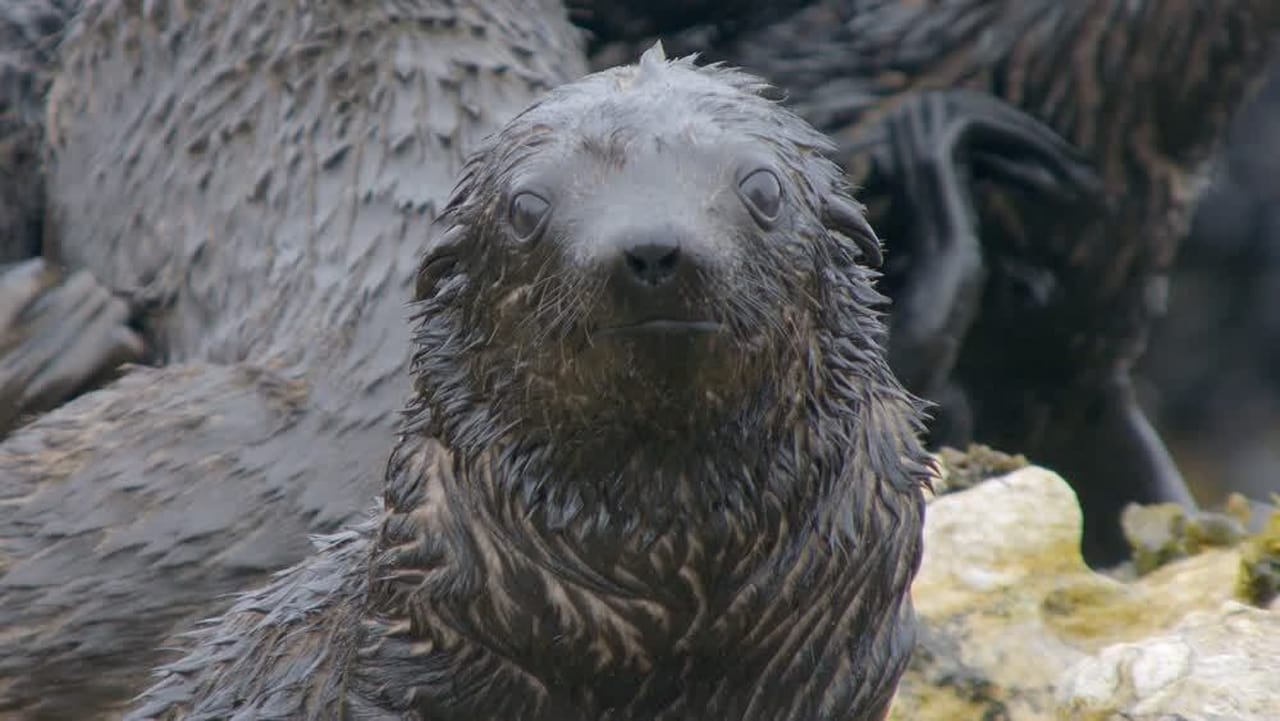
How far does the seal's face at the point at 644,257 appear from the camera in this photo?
2955 mm

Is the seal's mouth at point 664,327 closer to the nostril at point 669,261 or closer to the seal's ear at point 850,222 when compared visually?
the nostril at point 669,261

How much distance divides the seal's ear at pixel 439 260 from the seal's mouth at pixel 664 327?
1.58 ft

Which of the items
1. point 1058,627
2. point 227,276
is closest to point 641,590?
point 1058,627

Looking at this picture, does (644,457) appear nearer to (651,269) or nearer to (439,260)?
(651,269)

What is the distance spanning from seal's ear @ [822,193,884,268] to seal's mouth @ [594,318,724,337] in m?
0.46

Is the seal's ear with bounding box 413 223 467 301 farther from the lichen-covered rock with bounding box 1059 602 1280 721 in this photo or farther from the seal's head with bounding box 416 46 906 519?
the lichen-covered rock with bounding box 1059 602 1280 721

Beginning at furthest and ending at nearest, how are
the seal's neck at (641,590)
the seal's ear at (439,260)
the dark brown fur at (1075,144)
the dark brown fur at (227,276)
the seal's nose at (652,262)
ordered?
the dark brown fur at (1075,144) < the dark brown fur at (227,276) < the seal's ear at (439,260) < the seal's neck at (641,590) < the seal's nose at (652,262)

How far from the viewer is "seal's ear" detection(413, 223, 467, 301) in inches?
132

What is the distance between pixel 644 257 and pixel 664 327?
0.12 meters

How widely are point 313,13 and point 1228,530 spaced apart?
2.74 meters

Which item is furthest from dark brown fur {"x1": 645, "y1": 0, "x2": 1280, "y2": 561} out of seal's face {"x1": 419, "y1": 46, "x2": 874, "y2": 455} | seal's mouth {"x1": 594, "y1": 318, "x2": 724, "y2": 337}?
seal's mouth {"x1": 594, "y1": 318, "x2": 724, "y2": 337}

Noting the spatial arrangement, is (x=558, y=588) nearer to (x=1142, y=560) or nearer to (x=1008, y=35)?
(x=1142, y=560)

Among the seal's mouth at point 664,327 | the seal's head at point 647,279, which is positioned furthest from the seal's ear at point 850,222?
the seal's mouth at point 664,327

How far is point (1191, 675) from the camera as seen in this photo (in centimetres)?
373
